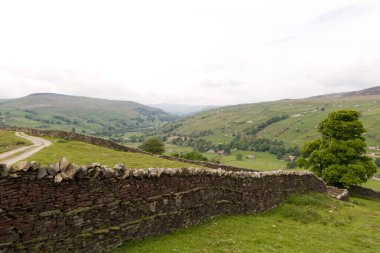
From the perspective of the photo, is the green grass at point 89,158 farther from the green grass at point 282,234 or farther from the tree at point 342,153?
the tree at point 342,153

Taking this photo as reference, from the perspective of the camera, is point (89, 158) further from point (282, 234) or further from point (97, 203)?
point (282, 234)

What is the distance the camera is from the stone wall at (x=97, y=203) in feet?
29.1

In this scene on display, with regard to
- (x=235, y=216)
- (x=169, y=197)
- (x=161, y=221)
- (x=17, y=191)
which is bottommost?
(x=235, y=216)

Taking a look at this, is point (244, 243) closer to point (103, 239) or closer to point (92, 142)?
point (103, 239)

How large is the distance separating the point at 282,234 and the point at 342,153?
30.3 metres

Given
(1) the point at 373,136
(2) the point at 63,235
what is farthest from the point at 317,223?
(1) the point at 373,136

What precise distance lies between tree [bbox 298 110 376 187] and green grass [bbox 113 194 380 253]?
Result: 1861 cm

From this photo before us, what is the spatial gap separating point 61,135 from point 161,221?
153ft

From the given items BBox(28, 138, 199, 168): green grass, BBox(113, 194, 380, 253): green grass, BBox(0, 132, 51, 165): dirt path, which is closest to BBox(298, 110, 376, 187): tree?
BBox(113, 194, 380, 253): green grass

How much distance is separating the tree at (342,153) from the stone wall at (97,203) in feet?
92.2

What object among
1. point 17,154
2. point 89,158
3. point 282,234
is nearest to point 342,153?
point 282,234

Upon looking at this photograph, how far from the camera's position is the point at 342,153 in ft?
137

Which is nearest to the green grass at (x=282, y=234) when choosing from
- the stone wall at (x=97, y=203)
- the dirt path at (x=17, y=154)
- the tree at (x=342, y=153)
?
the stone wall at (x=97, y=203)

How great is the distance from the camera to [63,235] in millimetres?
9961
